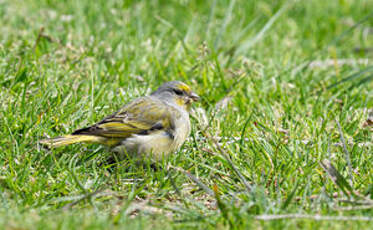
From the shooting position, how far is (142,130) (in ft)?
14.8

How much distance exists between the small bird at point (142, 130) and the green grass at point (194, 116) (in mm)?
129

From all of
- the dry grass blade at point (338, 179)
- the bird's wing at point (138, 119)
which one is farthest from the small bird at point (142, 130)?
the dry grass blade at point (338, 179)

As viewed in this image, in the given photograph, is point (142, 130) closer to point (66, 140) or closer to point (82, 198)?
point (66, 140)

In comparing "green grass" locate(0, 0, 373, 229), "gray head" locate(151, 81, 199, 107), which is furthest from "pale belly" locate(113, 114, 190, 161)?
"gray head" locate(151, 81, 199, 107)

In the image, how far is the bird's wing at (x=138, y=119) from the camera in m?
4.30

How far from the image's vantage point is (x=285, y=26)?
25.3 feet

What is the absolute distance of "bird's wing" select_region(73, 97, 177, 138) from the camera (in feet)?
14.1

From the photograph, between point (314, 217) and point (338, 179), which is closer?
point (314, 217)

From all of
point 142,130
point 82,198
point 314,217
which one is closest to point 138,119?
point 142,130

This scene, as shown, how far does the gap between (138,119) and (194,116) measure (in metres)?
0.59

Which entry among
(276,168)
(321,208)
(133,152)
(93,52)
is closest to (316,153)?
(276,168)

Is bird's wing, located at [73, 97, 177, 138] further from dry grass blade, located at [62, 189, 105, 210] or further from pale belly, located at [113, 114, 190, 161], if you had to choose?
dry grass blade, located at [62, 189, 105, 210]

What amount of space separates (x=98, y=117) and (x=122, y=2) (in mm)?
3167

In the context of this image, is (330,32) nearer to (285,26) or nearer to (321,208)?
(285,26)
